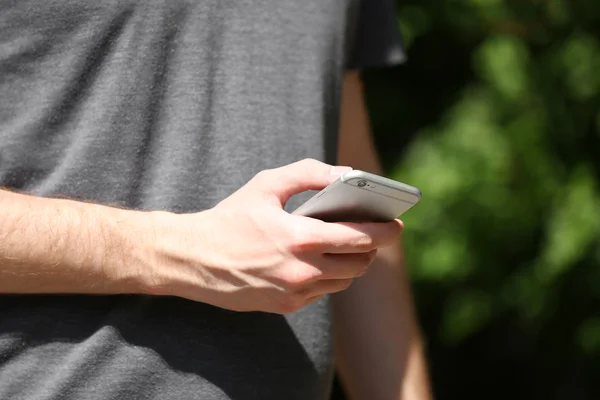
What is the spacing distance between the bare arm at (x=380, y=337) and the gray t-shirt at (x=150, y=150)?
21 centimetres

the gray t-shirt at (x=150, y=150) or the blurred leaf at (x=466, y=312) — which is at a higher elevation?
the gray t-shirt at (x=150, y=150)

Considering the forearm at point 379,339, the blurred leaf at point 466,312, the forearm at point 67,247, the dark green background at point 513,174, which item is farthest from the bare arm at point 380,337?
the blurred leaf at point 466,312

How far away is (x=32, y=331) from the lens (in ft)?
3.50

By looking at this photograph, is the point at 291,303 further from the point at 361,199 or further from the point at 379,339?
the point at 379,339

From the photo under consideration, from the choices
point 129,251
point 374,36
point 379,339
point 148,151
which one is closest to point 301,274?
point 129,251

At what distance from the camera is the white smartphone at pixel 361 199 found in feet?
2.93

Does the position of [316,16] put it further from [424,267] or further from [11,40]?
[424,267]

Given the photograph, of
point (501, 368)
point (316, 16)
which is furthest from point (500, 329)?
point (316, 16)

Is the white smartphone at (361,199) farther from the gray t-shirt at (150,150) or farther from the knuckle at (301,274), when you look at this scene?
the gray t-shirt at (150,150)

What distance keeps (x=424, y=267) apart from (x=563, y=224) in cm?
46

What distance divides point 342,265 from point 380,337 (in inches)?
19.8

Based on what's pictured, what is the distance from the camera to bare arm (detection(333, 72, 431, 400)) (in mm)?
1435

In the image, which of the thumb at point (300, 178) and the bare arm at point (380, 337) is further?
the bare arm at point (380, 337)

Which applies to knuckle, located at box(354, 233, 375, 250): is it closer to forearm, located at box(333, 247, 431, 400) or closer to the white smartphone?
the white smartphone
